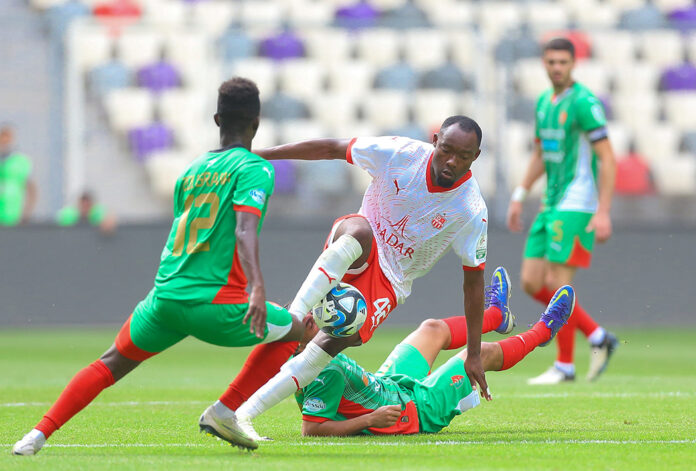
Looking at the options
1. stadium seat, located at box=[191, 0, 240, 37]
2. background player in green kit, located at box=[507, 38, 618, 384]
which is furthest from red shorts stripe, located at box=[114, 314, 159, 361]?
stadium seat, located at box=[191, 0, 240, 37]

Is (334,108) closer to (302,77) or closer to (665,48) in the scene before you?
(302,77)

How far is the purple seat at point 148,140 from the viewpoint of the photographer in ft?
47.9

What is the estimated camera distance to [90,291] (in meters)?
14.0

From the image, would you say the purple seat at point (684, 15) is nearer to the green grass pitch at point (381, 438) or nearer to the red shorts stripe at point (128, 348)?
the green grass pitch at point (381, 438)

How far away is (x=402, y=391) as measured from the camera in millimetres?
5918

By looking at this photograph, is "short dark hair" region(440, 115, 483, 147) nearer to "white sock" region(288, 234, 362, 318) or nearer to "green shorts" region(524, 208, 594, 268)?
"white sock" region(288, 234, 362, 318)

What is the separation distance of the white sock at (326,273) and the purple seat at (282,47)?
9.80 m

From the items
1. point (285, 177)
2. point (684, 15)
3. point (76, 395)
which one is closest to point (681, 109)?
point (684, 15)

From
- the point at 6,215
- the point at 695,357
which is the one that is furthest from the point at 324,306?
the point at 6,215

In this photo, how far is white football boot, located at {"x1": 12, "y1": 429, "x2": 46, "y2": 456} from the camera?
16.0 feet

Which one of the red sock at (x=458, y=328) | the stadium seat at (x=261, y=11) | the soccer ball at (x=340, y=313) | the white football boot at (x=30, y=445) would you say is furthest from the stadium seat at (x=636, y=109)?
the white football boot at (x=30, y=445)

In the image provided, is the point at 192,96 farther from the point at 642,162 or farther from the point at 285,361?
the point at 285,361

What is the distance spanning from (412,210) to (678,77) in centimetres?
1034

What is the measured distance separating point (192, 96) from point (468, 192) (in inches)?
360
